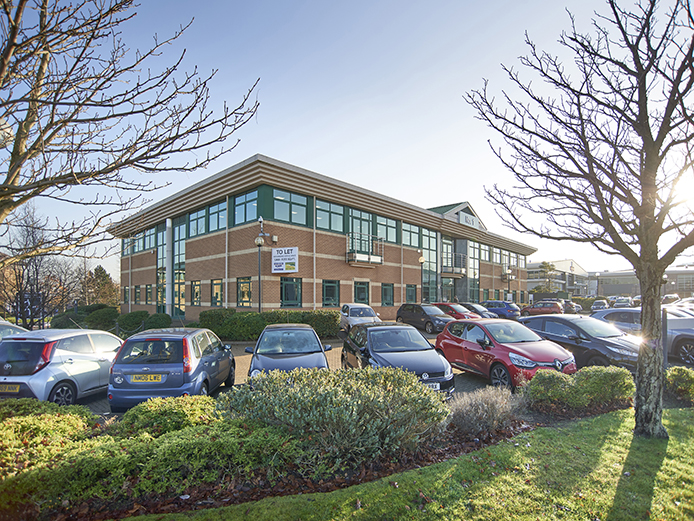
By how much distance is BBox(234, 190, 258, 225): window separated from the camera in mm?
19641

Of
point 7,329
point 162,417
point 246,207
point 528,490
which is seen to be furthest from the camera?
point 246,207

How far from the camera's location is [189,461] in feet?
11.0

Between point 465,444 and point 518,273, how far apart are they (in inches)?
1893

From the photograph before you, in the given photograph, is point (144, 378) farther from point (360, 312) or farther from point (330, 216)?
point (330, 216)

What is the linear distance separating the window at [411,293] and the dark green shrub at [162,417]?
24388 millimetres

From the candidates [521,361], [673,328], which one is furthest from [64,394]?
[673,328]

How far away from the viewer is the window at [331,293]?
21.5 m

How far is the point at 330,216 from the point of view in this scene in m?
22.3

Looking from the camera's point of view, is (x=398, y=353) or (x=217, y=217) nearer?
(x=398, y=353)

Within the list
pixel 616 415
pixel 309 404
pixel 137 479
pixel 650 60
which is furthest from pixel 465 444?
pixel 650 60

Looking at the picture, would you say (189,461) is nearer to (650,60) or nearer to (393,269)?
(650,60)

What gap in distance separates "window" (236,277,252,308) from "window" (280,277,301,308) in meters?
1.83

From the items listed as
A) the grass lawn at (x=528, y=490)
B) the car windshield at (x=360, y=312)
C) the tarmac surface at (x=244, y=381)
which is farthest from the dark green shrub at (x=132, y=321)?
the grass lawn at (x=528, y=490)

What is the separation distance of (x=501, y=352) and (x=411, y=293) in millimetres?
20956
